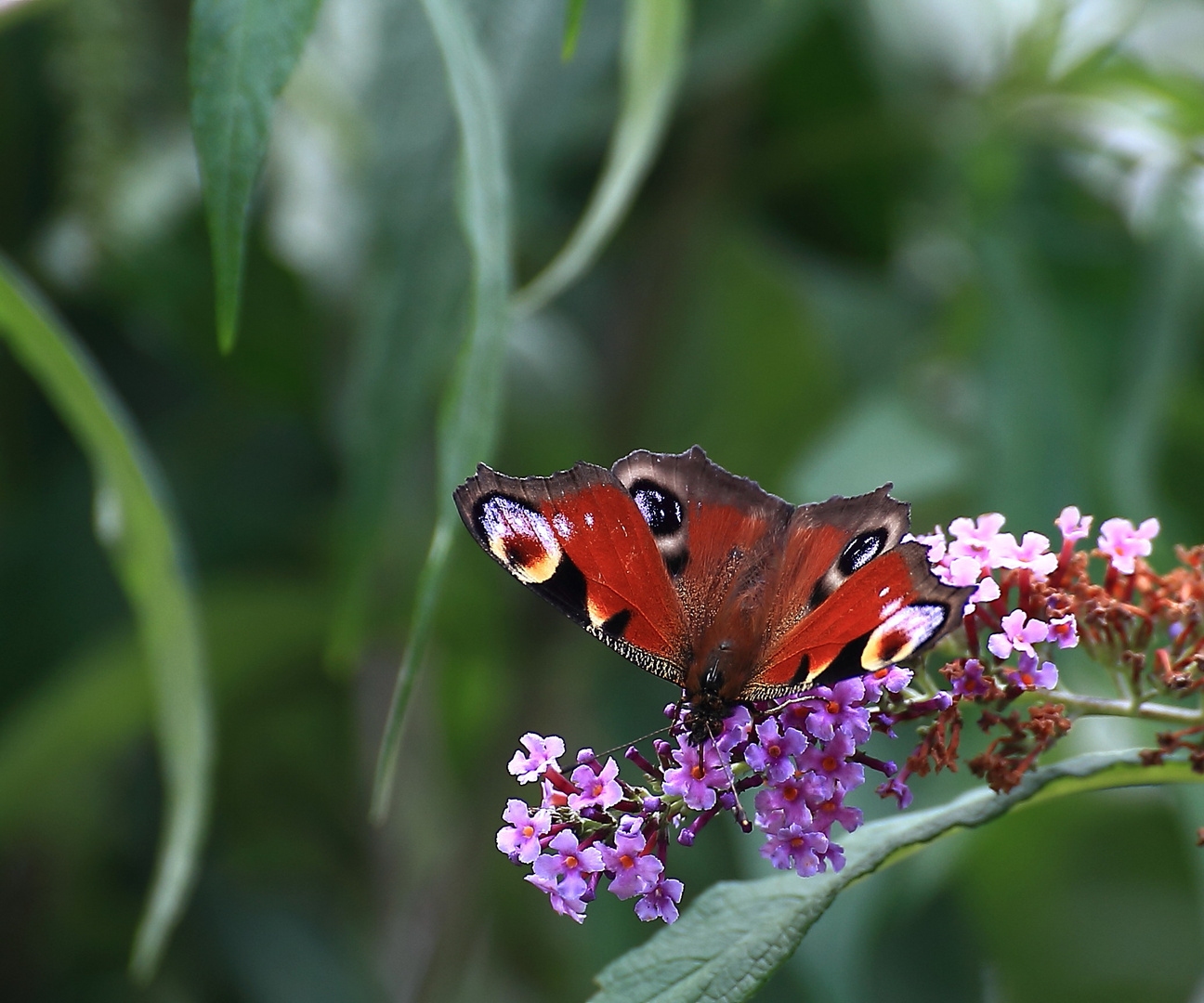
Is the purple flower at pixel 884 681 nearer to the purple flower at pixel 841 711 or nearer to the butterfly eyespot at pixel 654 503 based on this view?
the purple flower at pixel 841 711

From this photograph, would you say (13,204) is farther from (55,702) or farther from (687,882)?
(687,882)

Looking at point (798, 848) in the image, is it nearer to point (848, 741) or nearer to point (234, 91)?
point (848, 741)

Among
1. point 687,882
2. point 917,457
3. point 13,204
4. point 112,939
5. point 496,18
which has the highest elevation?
point 13,204

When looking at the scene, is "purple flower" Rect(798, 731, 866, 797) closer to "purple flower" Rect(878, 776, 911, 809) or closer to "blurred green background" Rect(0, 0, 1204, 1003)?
"purple flower" Rect(878, 776, 911, 809)

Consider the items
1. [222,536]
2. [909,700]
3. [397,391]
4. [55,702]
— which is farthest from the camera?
[222,536]

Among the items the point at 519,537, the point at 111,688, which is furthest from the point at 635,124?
the point at 111,688

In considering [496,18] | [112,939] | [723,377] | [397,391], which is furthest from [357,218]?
[112,939]
